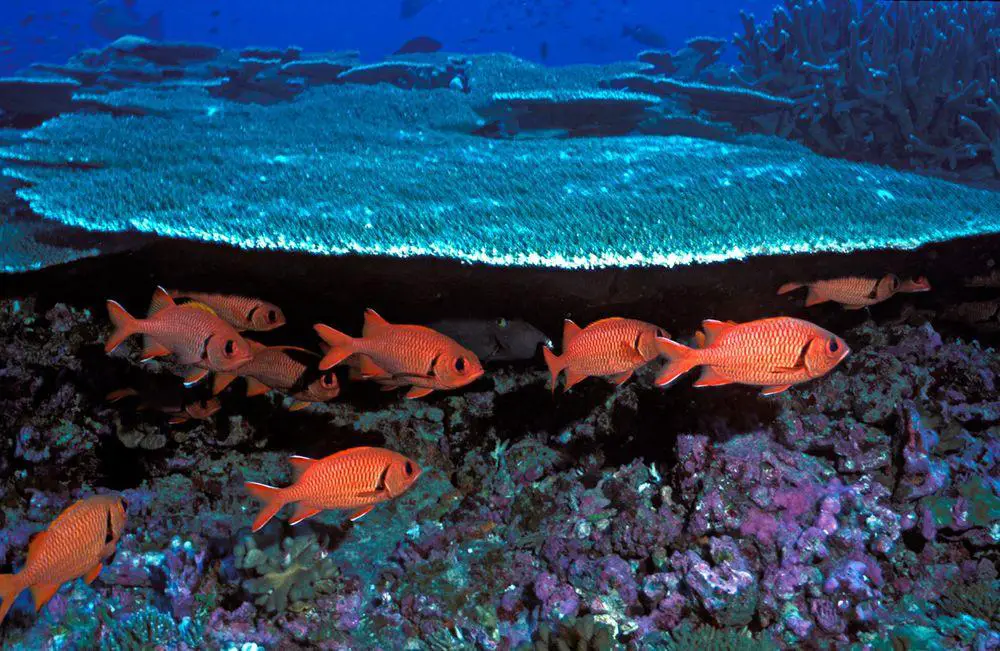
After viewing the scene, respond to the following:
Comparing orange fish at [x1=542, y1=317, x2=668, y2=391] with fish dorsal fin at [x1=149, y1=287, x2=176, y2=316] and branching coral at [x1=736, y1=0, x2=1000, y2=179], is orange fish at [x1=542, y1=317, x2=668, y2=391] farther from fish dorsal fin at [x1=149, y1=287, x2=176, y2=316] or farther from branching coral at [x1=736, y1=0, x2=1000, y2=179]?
branching coral at [x1=736, y1=0, x2=1000, y2=179]

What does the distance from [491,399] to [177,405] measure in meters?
1.94

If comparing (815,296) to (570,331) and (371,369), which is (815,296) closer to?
(570,331)

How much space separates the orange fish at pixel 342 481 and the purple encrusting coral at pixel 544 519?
2.95 feet

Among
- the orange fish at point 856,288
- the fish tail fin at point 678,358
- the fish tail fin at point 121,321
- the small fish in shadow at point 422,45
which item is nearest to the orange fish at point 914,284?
the orange fish at point 856,288

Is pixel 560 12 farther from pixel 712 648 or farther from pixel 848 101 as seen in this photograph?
pixel 712 648

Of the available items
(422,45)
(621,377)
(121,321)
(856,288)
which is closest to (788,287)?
(856,288)

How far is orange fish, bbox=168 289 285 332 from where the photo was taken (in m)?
2.70

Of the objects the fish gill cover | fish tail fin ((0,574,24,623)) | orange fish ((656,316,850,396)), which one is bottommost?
fish tail fin ((0,574,24,623))

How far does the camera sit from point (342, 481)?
86.4 inches

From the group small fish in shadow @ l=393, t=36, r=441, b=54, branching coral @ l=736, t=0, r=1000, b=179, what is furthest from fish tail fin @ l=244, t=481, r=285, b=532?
small fish in shadow @ l=393, t=36, r=441, b=54

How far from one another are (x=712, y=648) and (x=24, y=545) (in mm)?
3839

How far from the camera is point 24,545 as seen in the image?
3.20 m

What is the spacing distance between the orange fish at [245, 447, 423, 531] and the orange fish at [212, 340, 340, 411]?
640mm

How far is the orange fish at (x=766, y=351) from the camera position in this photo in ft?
6.24
